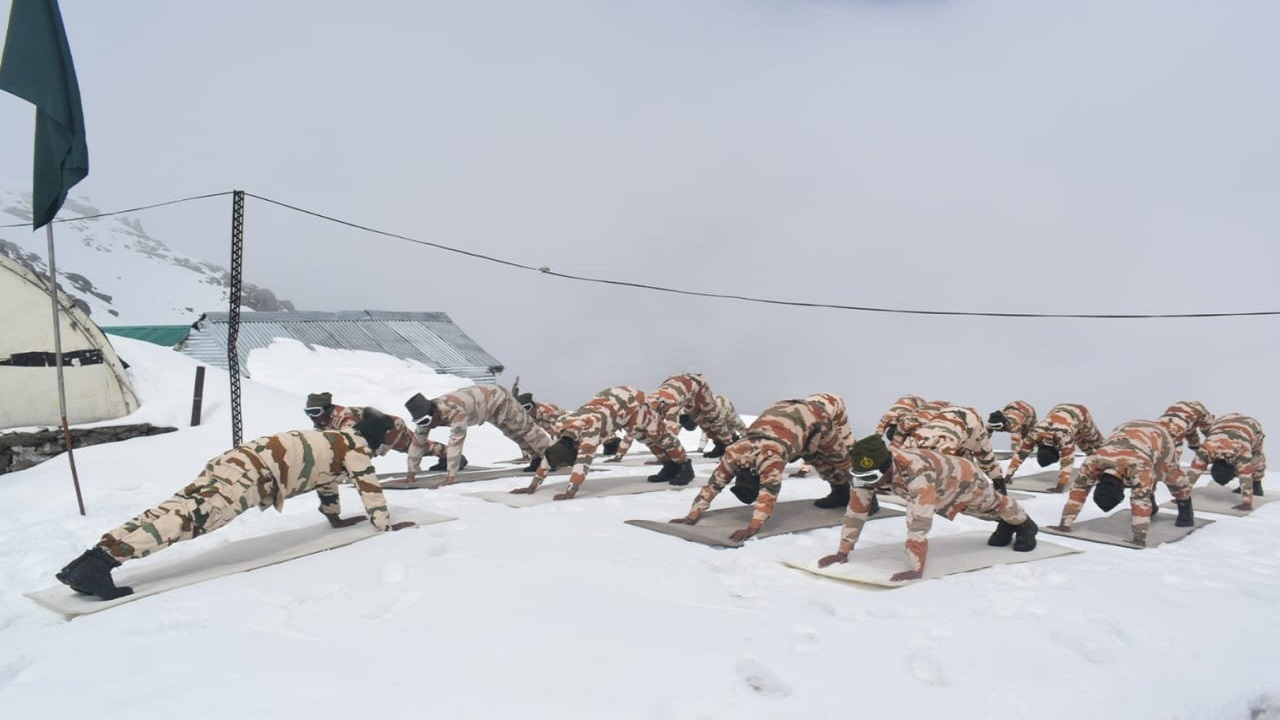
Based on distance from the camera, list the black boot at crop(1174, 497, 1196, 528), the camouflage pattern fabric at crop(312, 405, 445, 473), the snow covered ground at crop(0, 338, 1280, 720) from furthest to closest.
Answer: the camouflage pattern fabric at crop(312, 405, 445, 473) → the black boot at crop(1174, 497, 1196, 528) → the snow covered ground at crop(0, 338, 1280, 720)

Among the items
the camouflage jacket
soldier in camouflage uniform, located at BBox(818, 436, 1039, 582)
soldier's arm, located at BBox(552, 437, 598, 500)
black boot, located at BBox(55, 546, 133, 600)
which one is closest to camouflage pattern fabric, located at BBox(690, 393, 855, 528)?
soldier in camouflage uniform, located at BBox(818, 436, 1039, 582)

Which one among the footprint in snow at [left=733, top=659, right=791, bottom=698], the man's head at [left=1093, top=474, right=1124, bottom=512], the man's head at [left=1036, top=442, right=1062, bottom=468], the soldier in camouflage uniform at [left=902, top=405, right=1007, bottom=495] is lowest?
the footprint in snow at [left=733, top=659, right=791, bottom=698]

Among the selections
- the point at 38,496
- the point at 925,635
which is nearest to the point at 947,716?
the point at 925,635

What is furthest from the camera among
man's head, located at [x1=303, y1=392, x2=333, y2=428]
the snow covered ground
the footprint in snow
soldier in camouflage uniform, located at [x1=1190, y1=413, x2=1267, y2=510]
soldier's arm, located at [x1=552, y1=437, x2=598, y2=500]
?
man's head, located at [x1=303, y1=392, x2=333, y2=428]

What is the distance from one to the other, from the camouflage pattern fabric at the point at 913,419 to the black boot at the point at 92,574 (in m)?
10.2

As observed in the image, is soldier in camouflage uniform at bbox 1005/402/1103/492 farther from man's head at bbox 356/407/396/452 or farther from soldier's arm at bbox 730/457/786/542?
man's head at bbox 356/407/396/452

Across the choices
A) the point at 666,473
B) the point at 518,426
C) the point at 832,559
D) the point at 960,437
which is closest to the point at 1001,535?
the point at 832,559

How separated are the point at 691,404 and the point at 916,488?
6.42 metres

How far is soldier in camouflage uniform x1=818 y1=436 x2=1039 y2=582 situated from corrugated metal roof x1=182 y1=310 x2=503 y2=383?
20363 millimetres

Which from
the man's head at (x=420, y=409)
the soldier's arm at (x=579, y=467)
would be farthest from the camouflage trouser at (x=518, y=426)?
the soldier's arm at (x=579, y=467)

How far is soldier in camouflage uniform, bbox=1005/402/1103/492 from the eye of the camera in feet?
40.8

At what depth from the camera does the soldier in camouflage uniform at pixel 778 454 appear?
305 inches

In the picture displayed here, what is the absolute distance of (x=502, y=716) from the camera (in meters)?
4.00

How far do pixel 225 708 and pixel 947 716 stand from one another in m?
3.88
